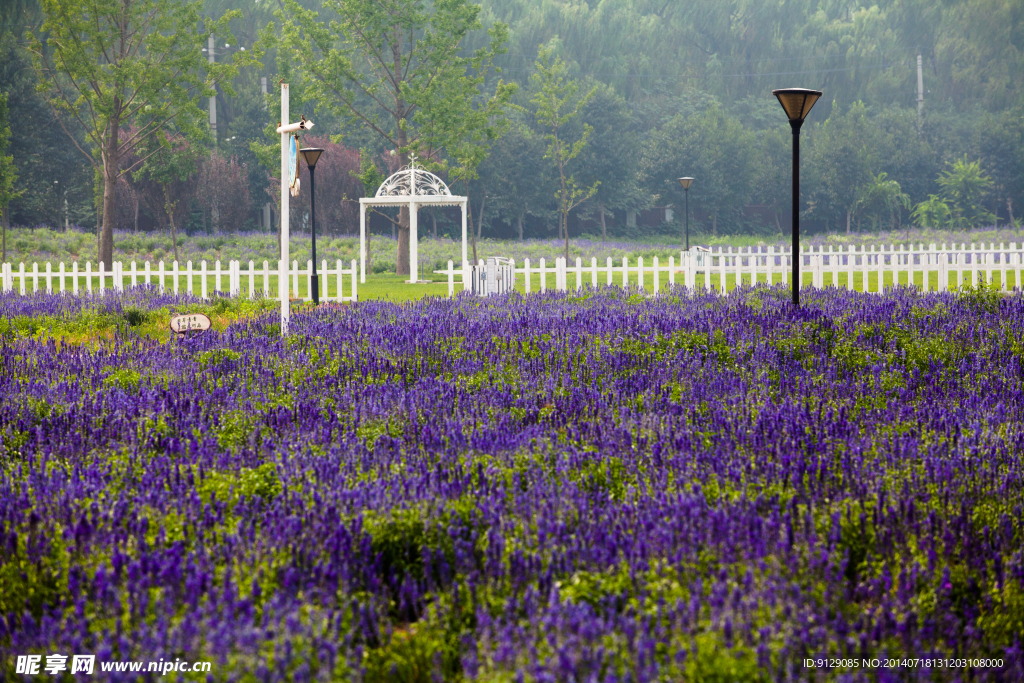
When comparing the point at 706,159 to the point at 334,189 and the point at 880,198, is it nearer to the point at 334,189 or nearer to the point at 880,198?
the point at 880,198

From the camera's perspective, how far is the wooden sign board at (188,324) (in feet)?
22.9

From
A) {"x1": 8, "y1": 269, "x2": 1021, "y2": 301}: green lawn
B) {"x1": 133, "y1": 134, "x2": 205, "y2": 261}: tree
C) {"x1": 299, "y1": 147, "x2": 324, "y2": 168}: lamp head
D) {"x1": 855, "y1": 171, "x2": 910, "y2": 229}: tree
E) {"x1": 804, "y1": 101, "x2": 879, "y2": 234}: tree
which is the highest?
{"x1": 804, "y1": 101, "x2": 879, "y2": 234}: tree

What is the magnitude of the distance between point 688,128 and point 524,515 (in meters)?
52.8

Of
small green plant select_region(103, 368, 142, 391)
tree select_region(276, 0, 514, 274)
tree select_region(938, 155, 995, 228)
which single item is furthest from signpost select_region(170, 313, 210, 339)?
tree select_region(938, 155, 995, 228)

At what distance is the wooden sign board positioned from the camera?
698 centimetres

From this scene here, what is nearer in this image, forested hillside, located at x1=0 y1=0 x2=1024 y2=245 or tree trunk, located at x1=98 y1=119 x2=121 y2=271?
tree trunk, located at x1=98 y1=119 x2=121 y2=271

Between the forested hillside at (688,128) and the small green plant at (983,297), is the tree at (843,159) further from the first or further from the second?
the small green plant at (983,297)

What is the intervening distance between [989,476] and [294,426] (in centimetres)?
299

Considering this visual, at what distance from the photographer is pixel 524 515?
2.65 metres

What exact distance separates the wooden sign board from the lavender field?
1.57 meters

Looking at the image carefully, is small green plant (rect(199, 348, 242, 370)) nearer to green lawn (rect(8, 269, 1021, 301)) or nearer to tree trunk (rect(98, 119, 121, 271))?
green lawn (rect(8, 269, 1021, 301))

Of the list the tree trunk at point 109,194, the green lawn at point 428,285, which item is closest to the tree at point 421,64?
the green lawn at point 428,285

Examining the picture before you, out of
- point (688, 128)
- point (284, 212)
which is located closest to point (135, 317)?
point (284, 212)

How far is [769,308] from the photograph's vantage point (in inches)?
281
